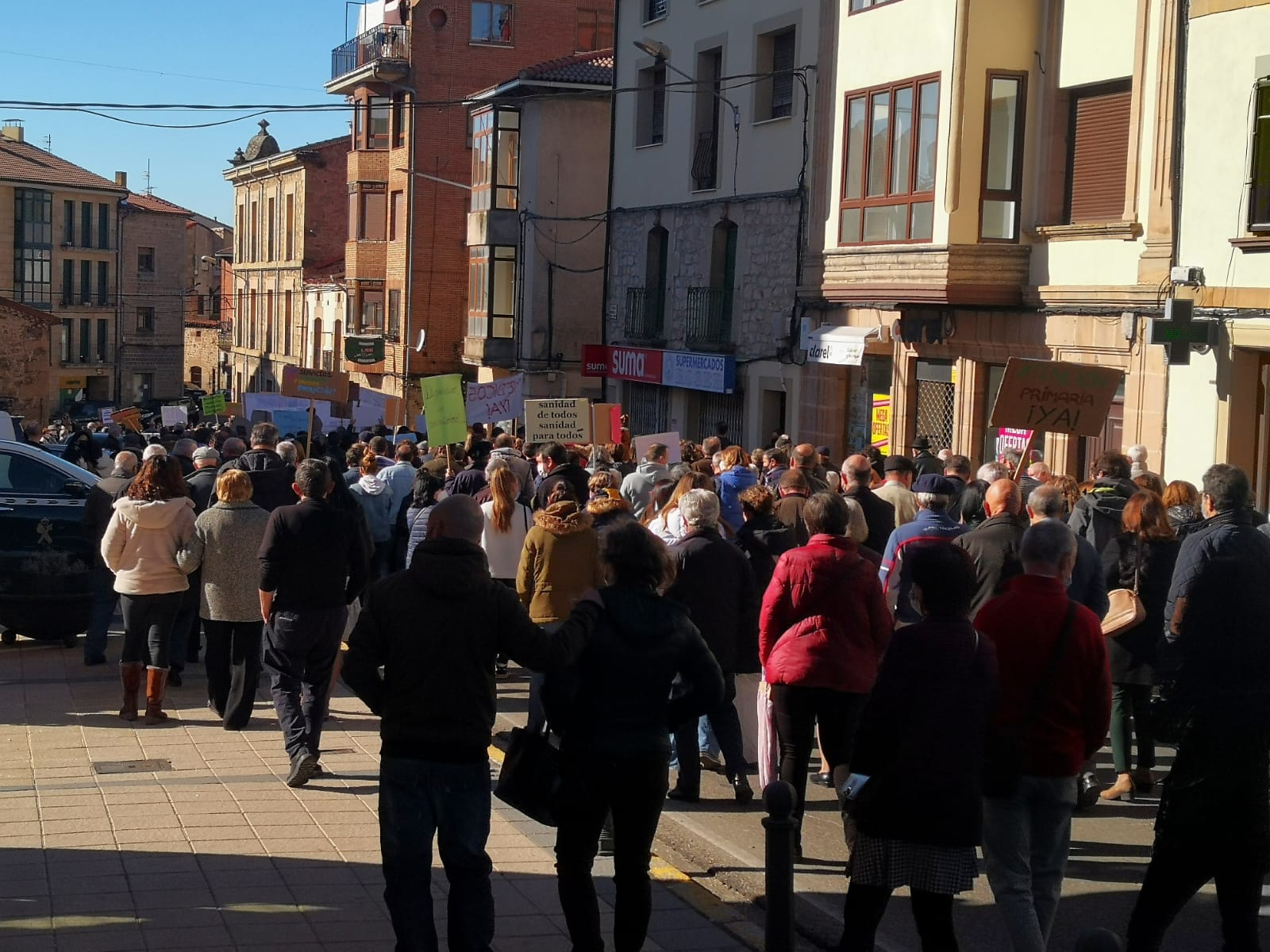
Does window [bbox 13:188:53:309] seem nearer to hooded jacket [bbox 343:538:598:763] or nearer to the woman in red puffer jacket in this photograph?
the woman in red puffer jacket

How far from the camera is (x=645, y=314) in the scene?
31641mm

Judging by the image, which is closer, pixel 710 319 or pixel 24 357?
pixel 710 319

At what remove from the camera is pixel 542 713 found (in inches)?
236

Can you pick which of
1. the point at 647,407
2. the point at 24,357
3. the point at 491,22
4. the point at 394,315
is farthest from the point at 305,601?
the point at 24,357

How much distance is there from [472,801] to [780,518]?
182 inches

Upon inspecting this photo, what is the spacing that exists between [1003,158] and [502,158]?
20822 millimetres

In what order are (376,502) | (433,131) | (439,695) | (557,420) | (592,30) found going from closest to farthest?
(439,695), (376,502), (557,420), (433,131), (592,30)

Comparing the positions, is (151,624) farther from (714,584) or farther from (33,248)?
(33,248)

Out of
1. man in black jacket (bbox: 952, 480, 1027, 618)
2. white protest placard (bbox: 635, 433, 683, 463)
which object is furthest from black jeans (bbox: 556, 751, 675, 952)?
white protest placard (bbox: 635, 433, 683, 463)

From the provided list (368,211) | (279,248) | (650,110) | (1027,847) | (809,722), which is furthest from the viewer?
(279,248)

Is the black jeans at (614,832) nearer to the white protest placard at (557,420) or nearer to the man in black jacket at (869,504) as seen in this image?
the man in black jacket at (869,504)

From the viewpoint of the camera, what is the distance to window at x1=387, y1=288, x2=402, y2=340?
162ft

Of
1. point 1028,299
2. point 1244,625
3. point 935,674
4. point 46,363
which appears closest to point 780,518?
point 1244,625

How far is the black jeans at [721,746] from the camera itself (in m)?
8.83
